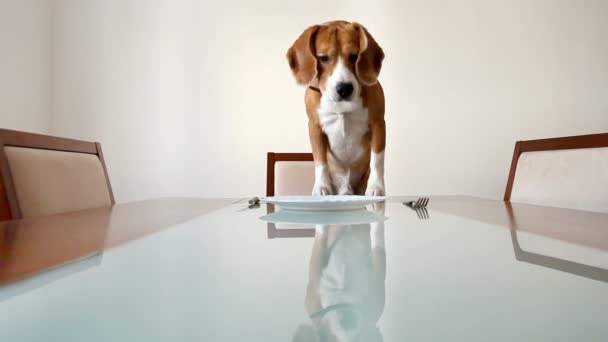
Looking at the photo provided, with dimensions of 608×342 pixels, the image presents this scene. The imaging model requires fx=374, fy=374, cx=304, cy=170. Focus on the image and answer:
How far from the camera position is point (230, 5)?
2.27 meters

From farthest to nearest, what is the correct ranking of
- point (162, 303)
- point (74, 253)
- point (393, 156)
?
point (393, 156) → point (74, 253) → point (162, 303)

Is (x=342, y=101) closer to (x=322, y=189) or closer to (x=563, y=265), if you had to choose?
(x=322, y=189)

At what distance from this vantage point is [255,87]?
2.25 m

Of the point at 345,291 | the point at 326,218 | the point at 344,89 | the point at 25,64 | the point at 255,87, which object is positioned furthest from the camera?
the point at 255,87

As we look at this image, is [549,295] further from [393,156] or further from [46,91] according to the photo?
[46,91]

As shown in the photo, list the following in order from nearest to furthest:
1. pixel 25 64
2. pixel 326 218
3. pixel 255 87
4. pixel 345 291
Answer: pixel 345 291 → pixel 326 218 → pixel 25 64 → pixel 255 87

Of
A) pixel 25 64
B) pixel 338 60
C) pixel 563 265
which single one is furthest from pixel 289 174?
pixel 25 64

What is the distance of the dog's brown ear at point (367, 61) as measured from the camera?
0.83 meters

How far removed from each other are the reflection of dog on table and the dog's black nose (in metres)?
0.52

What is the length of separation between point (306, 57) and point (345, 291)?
0.75 meters

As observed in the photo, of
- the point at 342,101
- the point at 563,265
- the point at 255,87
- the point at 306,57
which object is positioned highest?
the point at 255,87

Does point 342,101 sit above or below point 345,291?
above

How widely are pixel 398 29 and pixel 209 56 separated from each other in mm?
1138

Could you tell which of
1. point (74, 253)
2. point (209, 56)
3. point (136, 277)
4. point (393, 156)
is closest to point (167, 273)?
point (136, 277)
